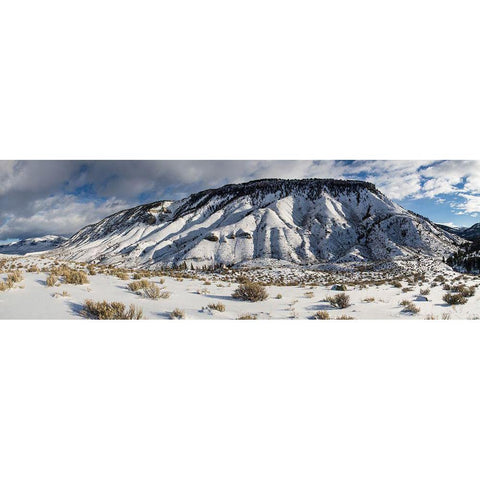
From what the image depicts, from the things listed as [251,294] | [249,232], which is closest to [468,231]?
[251,294]

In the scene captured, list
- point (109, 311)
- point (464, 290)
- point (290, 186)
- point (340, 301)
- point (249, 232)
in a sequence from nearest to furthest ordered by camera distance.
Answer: point (109, 311) < point (340, 301) < point (464, 290) < point (290, 186) < point (249, 232)

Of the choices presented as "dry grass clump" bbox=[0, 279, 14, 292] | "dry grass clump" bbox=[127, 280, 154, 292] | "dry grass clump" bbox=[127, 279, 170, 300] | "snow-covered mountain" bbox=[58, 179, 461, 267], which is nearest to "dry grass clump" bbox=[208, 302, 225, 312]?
"dry grass clump" bbox=[127, 279, 170, 300]

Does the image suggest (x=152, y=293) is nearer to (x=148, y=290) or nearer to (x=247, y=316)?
(x=148, y=290)

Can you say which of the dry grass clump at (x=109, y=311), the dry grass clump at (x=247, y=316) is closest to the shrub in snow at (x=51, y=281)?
the dry grass clump at (x=109, y=311)

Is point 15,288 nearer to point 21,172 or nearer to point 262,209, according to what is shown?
point 21,172

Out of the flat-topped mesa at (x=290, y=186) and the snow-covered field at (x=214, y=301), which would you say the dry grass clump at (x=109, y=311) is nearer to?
the snow-covered field at (x=214, y=301)
